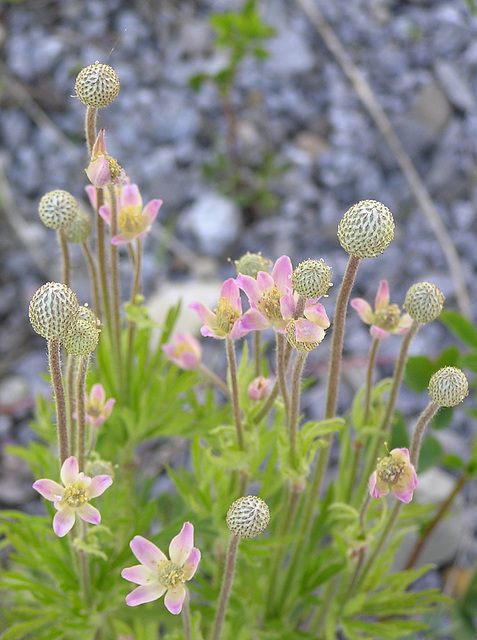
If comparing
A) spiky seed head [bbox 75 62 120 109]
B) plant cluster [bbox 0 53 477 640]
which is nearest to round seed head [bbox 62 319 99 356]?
plant cluster [bbox 0 53 477 640]

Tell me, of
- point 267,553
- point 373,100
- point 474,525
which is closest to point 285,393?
point 267,553

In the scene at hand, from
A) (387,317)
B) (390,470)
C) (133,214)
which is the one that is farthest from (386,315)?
(133,214)

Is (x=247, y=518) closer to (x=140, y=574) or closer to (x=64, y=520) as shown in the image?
(x=140, y=574)

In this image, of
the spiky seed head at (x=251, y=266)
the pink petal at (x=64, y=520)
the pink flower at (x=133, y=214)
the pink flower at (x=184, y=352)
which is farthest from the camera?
the pink flower at (x=184, y=352)

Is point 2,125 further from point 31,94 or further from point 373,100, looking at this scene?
point 373,100

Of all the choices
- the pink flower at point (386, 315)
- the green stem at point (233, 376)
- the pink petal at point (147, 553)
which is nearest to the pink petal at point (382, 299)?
the pink flower at point (386, 315)

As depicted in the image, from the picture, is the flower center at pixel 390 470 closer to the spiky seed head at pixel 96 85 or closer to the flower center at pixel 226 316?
the flower center at pixel 226 316

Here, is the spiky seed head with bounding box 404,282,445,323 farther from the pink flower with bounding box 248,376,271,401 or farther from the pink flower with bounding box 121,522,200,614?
the pink flower with bounding box 121,522,200,614
